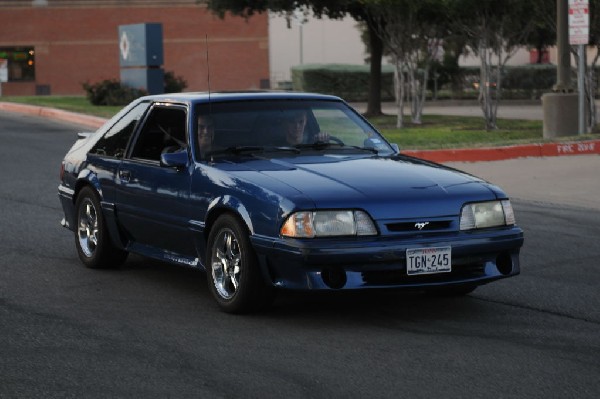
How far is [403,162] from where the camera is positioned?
861 centimetres

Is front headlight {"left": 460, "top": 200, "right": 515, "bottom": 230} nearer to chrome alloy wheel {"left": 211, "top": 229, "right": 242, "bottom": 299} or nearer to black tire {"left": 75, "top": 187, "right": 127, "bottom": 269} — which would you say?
chrome alloy wheel {"left": 211, "top": 229, "right": 242, "bottom": 299}

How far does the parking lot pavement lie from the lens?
49.5 ft

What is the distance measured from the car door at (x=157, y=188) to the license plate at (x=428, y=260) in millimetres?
1687

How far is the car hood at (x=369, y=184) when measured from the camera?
7.63 m

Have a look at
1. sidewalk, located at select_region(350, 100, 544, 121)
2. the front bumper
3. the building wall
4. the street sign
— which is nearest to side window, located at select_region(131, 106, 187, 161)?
the front bumper

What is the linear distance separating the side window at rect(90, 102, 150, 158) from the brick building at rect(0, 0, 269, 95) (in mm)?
65224

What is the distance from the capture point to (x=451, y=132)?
83.2ft

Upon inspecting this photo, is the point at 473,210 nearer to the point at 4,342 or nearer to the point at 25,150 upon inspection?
the point at 4,342

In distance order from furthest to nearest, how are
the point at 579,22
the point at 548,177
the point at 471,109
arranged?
the point at 471,109 < the point at 579,22 < the point at 548,177

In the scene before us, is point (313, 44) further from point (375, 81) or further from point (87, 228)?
point (87, 228)

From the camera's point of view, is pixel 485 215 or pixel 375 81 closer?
pixel 485 215

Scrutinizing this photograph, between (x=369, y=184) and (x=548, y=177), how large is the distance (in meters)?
9.55

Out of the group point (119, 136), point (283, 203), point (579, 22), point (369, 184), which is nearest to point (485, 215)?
point (369, 184)

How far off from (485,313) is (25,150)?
49.4 ft
